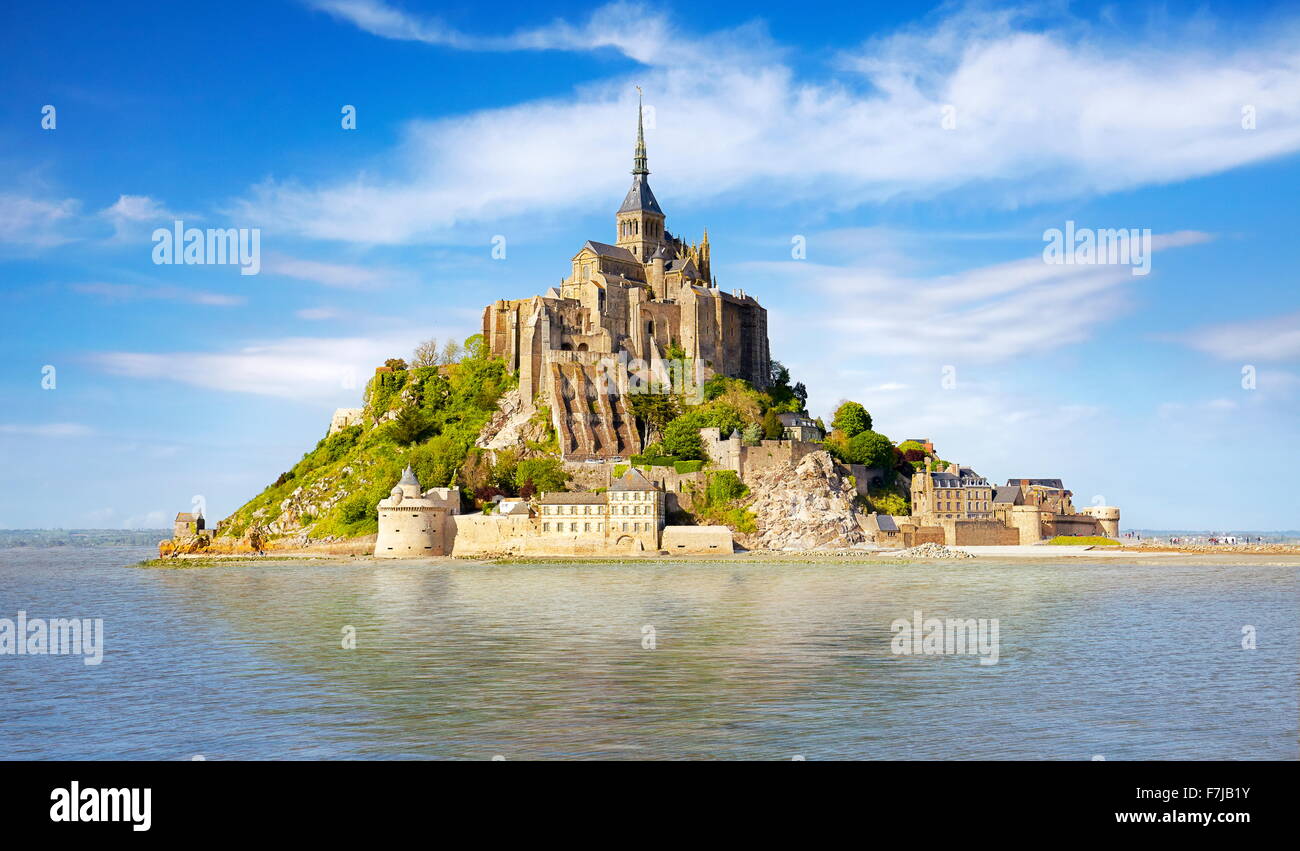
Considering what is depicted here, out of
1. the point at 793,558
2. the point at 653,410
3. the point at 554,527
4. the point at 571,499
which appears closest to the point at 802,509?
the point at 793,558

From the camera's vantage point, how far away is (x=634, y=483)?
2520 inches

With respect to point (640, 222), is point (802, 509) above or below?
below

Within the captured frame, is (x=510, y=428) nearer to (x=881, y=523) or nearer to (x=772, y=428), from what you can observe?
(x=772, y=428)

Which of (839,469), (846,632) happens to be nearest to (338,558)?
(839,469)

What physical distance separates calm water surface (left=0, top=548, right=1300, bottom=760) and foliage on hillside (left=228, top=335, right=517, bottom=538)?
26.4 meters

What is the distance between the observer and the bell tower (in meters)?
86.9

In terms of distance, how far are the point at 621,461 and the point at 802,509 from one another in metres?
11.9

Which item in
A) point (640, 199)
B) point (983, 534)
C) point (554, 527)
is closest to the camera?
point (554, 527)

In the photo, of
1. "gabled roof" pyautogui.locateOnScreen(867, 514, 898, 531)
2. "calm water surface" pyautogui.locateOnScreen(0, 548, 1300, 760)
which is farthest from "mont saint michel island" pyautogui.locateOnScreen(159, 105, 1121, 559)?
"calm water surface" pyautogui.locateOnScreen(0, 548, 1300, 760)

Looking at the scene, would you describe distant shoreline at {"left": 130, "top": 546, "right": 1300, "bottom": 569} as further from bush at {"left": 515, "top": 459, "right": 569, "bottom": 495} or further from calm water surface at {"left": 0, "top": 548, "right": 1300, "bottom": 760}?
calm water surface at {"left": 0, "top": 548, "right": 1300, "bottom": 760}

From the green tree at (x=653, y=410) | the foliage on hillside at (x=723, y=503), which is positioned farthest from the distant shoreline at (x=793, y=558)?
the green tree at (x=653, y=410)
